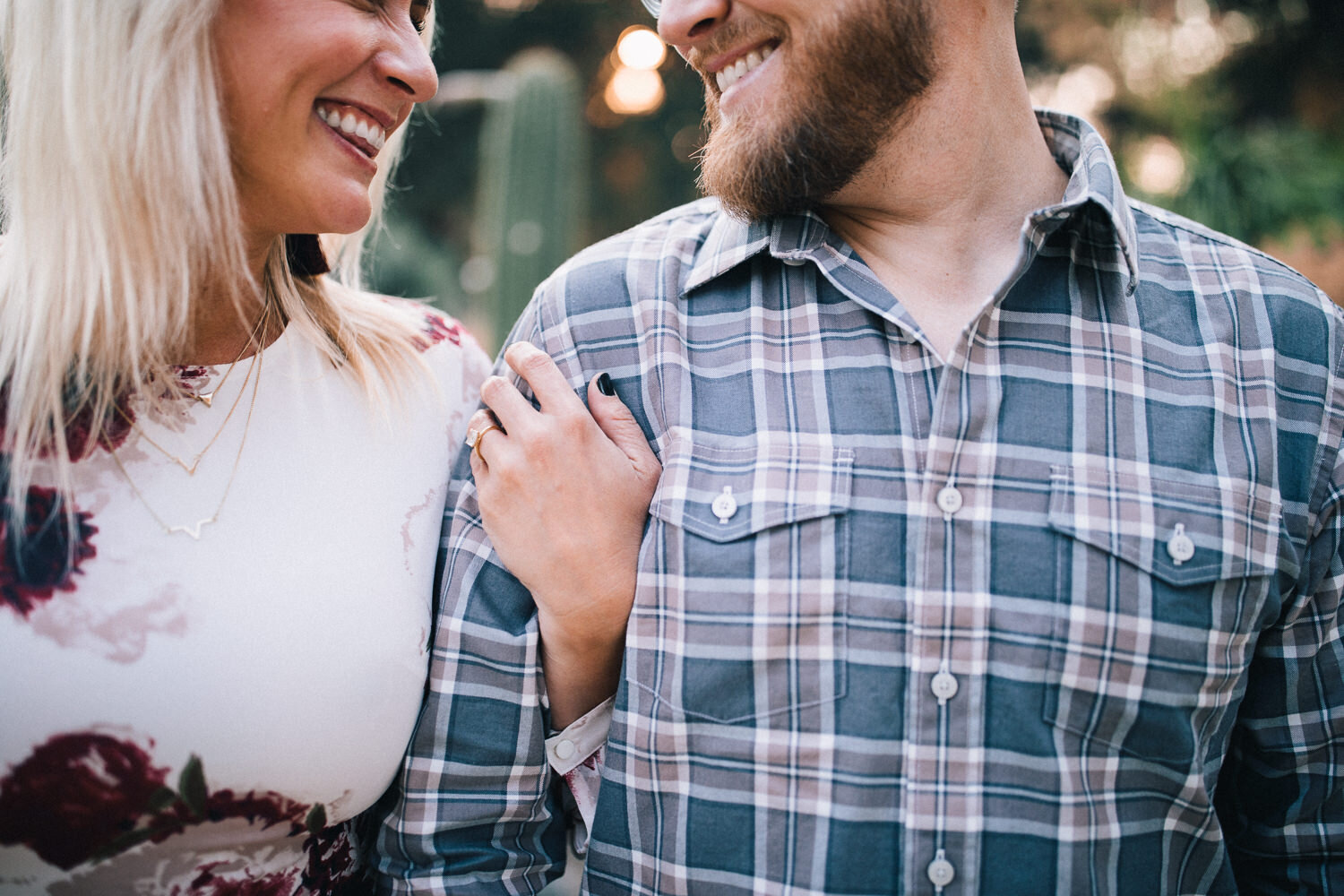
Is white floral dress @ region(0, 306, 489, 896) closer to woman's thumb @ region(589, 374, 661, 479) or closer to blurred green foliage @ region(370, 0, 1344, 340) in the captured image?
woman's thumb @ region(589, 374, 661, 479)

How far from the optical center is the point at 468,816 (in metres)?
1.25

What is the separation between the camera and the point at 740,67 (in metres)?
1.43

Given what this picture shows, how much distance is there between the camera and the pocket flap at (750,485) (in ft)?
3.95

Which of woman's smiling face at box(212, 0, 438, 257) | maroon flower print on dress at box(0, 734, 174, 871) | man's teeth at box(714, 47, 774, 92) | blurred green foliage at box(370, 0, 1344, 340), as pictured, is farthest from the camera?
blurred green foliage at box(370, 0, 1344, 340)

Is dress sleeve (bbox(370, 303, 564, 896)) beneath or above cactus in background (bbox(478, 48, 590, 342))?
beneath

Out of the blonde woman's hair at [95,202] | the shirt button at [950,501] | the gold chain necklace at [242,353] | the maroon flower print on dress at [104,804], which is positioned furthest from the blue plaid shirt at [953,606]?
the blonde woman's hair at [95,202]

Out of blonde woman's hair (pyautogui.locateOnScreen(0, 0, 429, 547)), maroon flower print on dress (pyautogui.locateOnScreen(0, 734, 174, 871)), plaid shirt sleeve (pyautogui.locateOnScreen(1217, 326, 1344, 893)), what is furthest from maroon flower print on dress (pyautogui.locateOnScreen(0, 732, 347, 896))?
plaid shirt sleeve (pyautogui.locateOnScreen(1217, 326, 1344, 893))

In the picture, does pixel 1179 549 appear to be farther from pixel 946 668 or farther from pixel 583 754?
pixel 583 754

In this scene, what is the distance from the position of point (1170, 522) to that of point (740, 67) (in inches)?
36.1

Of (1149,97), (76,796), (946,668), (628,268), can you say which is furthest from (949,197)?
(1149,97)

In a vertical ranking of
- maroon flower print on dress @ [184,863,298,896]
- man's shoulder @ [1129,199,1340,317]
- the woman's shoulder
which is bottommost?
maroon flower print on dress @ [184,863,298,896]

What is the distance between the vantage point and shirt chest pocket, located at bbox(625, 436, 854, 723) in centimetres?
118

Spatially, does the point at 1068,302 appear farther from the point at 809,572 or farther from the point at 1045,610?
the point at 809,572

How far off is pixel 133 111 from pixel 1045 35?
7811 mm
